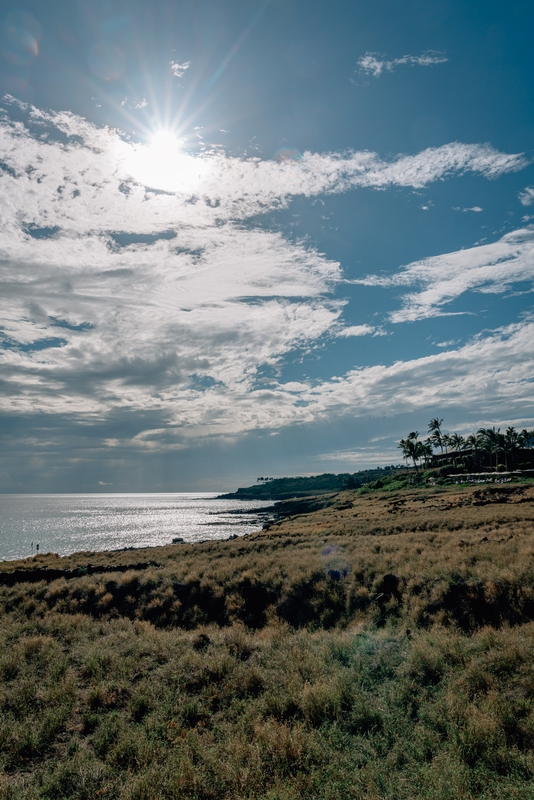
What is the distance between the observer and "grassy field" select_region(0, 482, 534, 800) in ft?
20.7

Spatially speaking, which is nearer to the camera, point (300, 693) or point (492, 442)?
point (300, 693)

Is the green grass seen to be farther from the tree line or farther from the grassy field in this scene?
the tree line

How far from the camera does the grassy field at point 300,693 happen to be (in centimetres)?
632

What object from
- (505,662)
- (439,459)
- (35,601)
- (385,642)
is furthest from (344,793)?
(439,459)

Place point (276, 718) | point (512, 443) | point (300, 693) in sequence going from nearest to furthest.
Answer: point (276, 718) → point (300, 693) → point (512, 443)

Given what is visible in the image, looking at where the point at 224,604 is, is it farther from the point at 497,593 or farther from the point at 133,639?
the point at 497,593

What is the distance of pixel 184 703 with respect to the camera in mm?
8891

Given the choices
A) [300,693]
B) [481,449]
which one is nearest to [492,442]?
[481,449]

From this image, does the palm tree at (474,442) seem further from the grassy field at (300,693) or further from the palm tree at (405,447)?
the grassy field at (300,693)

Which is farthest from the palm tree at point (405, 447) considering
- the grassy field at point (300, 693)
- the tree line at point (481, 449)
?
the grassy field at point (300, 693)

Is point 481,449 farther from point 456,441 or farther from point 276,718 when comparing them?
point 276,718

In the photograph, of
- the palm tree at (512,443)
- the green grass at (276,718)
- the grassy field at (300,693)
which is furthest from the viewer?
the palm tree at (512,443)

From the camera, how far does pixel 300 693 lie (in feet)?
28.0

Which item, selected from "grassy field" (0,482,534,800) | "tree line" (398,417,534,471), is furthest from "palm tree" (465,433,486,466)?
"grassy field" (0,482,534,800)
